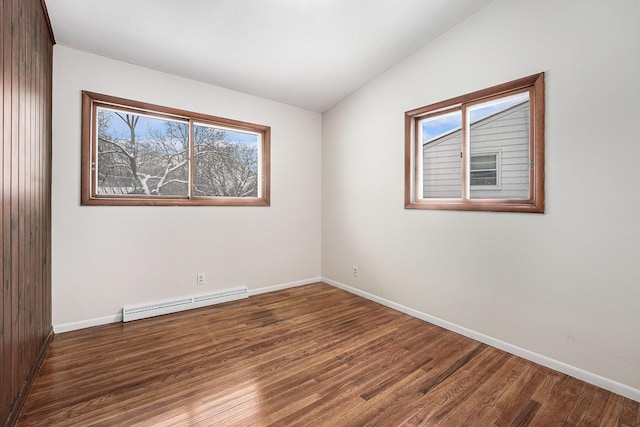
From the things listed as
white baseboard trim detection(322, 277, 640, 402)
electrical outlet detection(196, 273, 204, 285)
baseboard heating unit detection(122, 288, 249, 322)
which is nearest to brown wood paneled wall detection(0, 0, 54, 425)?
baseboard heating unit detection(122, 288, 249, 322)

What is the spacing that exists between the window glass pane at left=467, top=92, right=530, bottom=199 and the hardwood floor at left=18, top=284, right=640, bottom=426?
55.8 inches

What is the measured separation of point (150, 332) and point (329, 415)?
1.97m

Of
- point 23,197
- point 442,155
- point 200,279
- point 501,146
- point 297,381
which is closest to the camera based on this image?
point 23,197

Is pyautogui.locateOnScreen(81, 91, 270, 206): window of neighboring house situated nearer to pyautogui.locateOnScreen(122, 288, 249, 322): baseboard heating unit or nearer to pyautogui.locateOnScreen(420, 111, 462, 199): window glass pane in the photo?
pyautogui.locateOnScreen(122, 288, 249, 322): baseboard heating unit

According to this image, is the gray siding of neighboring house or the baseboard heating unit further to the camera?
the baseboard heating unit

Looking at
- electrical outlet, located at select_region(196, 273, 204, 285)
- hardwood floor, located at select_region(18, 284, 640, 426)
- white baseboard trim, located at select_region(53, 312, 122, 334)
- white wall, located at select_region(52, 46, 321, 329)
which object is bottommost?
hardwood floor, located at select_region(18, 284, 640, 426)

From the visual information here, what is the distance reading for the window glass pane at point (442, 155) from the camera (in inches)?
117

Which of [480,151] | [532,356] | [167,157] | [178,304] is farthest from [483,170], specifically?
[178,304]

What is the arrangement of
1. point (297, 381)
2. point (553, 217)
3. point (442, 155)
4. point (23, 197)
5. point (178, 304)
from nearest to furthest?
1. point (23, 197)
2. point (297, 381)
3. point (553, 217)
4. point (442, 155)
5. point (178, 304)

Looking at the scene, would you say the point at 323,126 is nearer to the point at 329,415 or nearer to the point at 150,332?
the point at 150,332

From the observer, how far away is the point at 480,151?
2.76m

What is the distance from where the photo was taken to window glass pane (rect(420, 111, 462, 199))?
2.96 metres

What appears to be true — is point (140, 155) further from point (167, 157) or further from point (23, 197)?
point (23, 197)

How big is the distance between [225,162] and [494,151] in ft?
10.1
